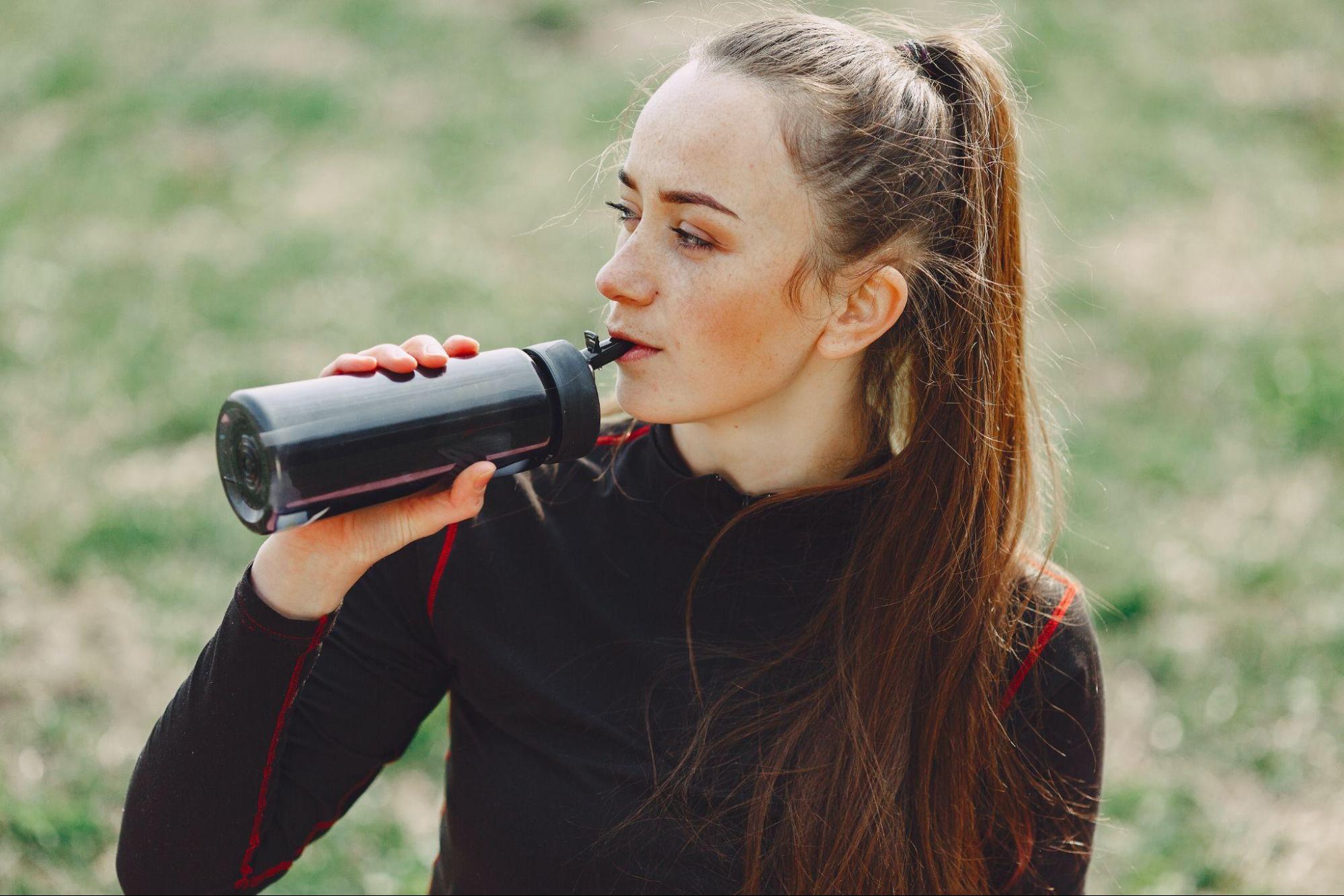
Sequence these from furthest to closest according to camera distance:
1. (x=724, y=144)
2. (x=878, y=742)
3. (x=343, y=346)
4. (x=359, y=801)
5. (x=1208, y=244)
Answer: (x=1208, y=244) < (x=343, y=346) < (x=359, y=801) < (x=878, y=742) < (x=724, y=144)

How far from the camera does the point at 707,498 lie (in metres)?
2.29

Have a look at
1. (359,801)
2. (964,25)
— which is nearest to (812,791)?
(964,25)

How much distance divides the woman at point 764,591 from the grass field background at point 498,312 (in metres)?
0.47

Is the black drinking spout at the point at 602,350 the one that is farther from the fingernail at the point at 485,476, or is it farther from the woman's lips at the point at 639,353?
the fingernail at the point at 485,476

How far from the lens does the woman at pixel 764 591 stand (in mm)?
2084

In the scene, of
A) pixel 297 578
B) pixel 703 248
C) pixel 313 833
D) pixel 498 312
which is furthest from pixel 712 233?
pixel 498 312

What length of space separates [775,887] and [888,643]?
1.46 feet

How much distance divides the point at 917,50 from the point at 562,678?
124cm

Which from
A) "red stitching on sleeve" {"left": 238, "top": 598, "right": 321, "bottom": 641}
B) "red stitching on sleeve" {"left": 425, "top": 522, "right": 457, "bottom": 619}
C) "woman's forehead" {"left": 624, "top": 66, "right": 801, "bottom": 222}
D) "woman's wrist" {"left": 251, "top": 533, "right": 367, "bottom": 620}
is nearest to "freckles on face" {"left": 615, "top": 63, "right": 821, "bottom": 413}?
"woman's forehead" {"left": 624, "top": 66, "right": 801, "bottom": 222}

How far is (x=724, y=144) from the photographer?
2.05 meters

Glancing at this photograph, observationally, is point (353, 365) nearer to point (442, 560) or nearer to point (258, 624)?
point (258, 624)

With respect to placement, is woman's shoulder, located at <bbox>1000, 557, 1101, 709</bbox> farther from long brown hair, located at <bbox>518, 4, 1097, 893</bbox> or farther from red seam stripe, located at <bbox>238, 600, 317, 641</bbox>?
red seam stripe, located at <bbox>238, 600, 317, 641</bbox>

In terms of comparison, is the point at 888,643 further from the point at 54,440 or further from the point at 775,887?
the point at 54,440

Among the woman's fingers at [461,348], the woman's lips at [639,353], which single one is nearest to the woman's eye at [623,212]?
the woman's lips at [639,353]
